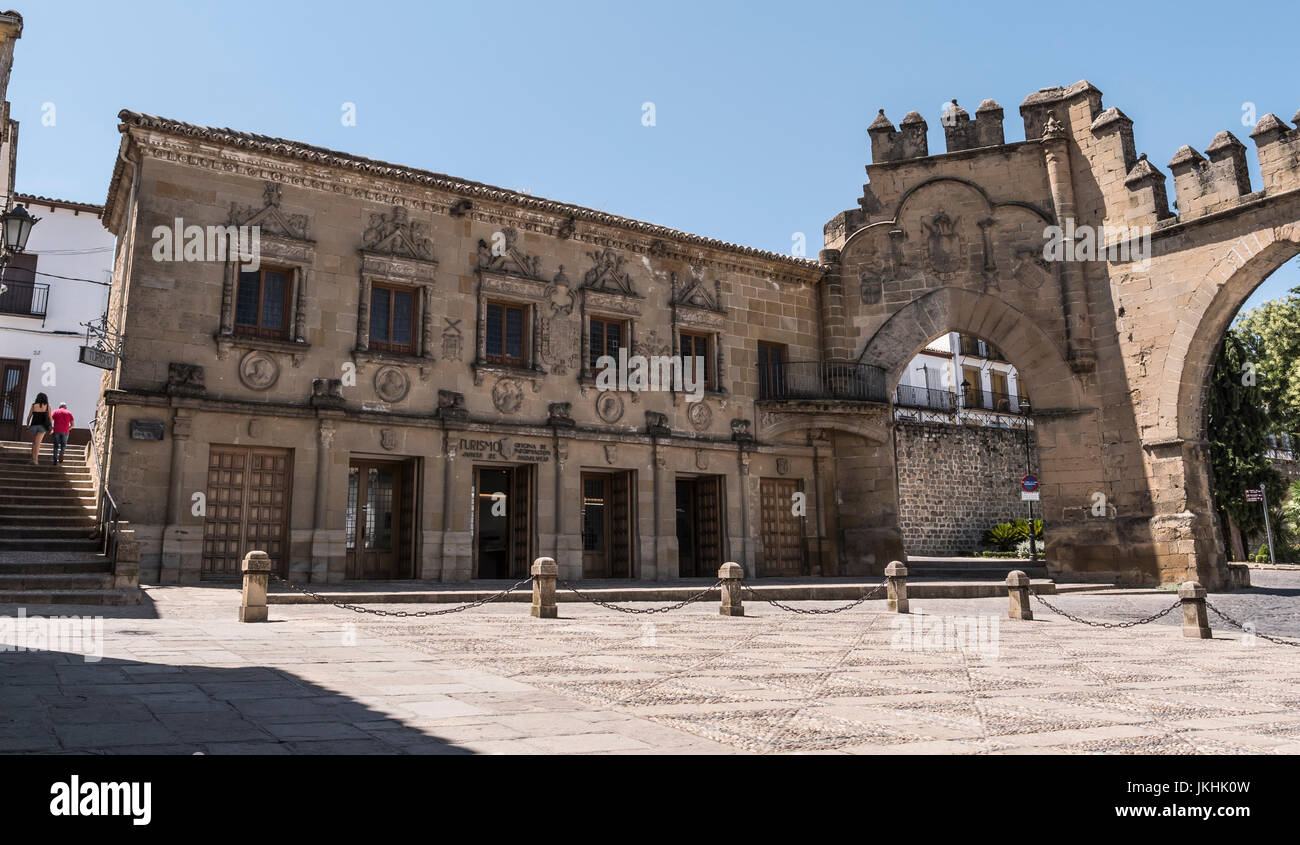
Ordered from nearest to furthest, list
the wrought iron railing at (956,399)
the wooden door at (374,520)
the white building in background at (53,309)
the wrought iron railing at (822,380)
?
the wooden door at (374,520)
the wrought iron railing at (822,380)
the white building in background at (53,309)
the wrought iron railing at (956,399)

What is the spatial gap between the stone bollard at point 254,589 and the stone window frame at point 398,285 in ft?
23.7

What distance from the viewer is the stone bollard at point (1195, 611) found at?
9594 millimetres

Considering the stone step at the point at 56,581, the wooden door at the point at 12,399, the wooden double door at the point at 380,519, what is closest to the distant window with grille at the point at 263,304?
the wooden double door at the point at 380,519

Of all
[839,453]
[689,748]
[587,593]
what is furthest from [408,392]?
[689,748]

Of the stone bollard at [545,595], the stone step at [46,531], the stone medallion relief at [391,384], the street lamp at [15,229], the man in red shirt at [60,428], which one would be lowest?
the stone bollard at [545,595]

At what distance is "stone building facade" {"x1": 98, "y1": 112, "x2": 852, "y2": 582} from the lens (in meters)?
14.5

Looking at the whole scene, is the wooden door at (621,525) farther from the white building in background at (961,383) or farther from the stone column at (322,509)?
the white building in background at (961,383)

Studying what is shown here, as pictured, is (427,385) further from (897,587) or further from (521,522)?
(897,587)

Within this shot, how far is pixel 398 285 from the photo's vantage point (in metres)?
16.8

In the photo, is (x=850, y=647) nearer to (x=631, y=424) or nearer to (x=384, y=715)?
(x=384, y=715)

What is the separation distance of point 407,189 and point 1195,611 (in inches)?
574

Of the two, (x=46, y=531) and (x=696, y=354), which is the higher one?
(x=696, y=354)

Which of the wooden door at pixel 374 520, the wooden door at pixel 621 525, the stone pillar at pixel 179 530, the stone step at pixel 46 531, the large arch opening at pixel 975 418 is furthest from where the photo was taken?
the large arch opening at pixel 975 418

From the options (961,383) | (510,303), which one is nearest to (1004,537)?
(961,383)
